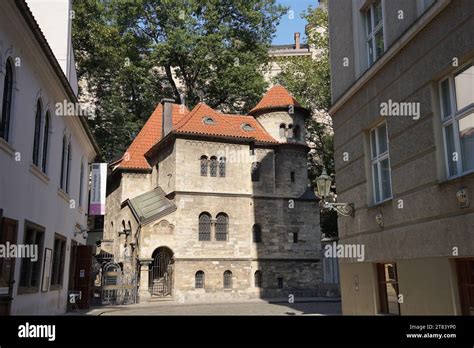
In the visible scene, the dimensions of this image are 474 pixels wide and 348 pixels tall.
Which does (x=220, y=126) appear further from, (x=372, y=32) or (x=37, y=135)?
(x=372, y=32)

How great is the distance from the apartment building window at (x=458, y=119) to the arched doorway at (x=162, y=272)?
75.0 ft

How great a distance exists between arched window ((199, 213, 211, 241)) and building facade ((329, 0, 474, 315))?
1852 centimetres

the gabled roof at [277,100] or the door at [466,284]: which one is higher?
the gabled roof at [277,100]

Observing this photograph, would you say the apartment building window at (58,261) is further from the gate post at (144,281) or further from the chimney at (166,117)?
the chimney at (166,117)

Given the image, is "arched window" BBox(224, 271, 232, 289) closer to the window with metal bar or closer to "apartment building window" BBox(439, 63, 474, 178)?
the window with metal bar

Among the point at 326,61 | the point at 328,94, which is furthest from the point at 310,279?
the point at 326,61

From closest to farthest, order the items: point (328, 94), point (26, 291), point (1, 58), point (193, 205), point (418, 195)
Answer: point (418, 195) < point (1, 58) < point (26, 291) < point (193, 205) < point (328, 94)

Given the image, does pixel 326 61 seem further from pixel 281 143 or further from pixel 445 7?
pixel 445 7

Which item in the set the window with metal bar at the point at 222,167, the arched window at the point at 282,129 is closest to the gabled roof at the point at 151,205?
the window with metal bar at the point at 222,167

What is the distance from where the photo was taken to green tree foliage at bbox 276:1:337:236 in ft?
125

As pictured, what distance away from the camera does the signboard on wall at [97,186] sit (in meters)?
23.0

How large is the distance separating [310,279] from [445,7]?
26492mm

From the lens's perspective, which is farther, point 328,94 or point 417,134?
point 328,94
